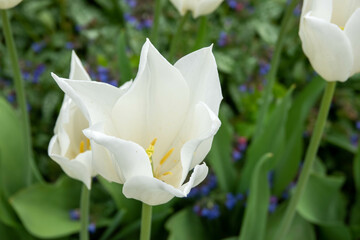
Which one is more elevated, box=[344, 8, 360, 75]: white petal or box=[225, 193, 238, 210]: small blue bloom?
box=[344, 8, 360, 75]: white petal

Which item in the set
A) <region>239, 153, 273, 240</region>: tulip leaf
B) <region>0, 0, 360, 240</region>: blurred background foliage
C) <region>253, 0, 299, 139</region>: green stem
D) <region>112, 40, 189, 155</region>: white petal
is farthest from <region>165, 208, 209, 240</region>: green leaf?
<region>112, 40, 189, 155</region>: white petal

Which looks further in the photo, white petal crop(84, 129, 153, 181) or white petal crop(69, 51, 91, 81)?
white petal crop(69, 51, 91, 81)

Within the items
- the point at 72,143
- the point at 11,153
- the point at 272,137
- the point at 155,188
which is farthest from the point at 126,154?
the point at 11,153

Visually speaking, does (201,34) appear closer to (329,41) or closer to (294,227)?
(329,41)

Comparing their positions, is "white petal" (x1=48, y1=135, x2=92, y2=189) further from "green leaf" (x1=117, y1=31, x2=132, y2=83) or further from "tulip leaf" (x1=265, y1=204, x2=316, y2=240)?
"tulip leaf" (x1=265, y1=204, x2=316, y2=240)

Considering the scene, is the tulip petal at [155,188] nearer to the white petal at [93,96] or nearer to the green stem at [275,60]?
the white petal at [93,96]

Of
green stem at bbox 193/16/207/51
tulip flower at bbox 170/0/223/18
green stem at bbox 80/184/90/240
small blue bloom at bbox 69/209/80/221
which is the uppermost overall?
tulip flower at bbox 170/0/223/18

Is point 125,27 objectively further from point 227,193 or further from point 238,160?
point 227,193
